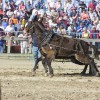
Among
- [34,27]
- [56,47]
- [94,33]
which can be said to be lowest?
[56,47]

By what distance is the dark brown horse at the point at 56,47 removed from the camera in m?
15.0

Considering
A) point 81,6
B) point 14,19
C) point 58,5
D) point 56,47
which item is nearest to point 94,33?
point 81,6

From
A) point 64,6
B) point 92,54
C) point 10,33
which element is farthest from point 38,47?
point 64,6

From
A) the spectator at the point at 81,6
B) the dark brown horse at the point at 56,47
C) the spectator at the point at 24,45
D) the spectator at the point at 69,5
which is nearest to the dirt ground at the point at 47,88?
the dark brown horse at the point at 56,47

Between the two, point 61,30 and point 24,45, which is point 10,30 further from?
point 61,30

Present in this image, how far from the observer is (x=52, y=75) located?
14.8m

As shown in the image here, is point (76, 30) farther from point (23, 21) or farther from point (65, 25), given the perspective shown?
point (23, 21)

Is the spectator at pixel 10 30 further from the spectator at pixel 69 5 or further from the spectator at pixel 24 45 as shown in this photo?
the spectator at pixel 69 5

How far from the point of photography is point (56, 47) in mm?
15164

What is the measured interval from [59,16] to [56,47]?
28.9 ft

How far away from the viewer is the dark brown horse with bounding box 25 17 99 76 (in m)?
15.0

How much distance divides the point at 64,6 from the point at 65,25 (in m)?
2.02

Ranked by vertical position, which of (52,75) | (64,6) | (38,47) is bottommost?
(52,75)

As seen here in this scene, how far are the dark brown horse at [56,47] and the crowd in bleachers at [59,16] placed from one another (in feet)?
20.6
